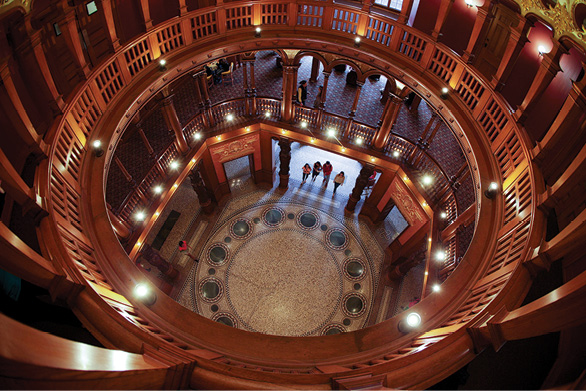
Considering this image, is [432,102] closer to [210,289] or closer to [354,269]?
[354,269]

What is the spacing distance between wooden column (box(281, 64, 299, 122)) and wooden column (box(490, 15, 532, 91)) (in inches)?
245

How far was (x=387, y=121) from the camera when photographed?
11.9 meters

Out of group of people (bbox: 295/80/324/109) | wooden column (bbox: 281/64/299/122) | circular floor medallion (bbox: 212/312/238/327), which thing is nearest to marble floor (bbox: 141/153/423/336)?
circular floor medallion (bbox: 212/312/238/327)

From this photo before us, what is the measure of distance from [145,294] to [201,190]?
7.57 meters

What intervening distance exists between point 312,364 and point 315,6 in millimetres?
10219

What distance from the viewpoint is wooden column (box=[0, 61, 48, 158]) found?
6.24 meters

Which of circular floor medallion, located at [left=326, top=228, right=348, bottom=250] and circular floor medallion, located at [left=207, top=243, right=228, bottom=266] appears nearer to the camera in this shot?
circular floor medallion, located at [left=207, top=243, right=228, bottom=266]

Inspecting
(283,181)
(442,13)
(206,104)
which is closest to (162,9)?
(206,104)

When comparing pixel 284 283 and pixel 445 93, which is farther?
pixel 284 283

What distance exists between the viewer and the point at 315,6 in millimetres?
10883

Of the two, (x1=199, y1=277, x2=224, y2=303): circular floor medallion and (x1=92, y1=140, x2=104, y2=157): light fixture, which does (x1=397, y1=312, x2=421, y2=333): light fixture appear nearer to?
(x1=92, y1=140, x2=104, y2=157): light fixture

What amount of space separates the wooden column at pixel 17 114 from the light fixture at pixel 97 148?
1403 millimetres

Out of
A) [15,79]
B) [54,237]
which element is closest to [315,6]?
[15,79]

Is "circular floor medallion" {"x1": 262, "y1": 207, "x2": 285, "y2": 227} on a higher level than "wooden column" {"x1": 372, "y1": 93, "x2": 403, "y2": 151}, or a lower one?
lower
